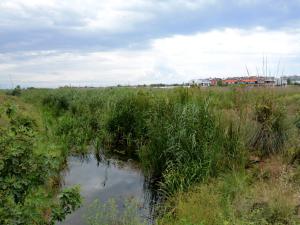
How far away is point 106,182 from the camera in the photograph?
8.12 metres

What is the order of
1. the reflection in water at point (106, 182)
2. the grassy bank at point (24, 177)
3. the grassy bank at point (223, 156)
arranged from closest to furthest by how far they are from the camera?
the grassy bank at point (24, 177), the grassy bank at point (223, 156), the reflection in water at point (106, 182)

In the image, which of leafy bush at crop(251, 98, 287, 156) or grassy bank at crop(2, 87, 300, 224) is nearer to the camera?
grassy bank at crop(2, 87, 300, 224)

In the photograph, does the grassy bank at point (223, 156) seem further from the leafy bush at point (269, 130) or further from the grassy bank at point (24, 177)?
the grassy bank at point (24, 177)

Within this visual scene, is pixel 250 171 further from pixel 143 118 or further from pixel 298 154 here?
pixel 143 118

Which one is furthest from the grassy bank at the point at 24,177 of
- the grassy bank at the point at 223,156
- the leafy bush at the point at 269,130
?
the leafy bush at the point at 269,130

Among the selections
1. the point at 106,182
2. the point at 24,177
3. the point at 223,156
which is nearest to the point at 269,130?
the point at 223,156

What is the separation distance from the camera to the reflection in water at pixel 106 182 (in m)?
6.43

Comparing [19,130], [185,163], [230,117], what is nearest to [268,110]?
[230,117]

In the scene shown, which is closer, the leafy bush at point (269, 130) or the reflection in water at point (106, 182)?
the reflection in water at point (106, 182)

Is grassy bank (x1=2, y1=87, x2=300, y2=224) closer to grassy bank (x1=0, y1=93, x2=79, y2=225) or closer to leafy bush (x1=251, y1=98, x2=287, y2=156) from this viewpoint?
leafy bush (x1=251, y1=98, x2=287, y2=156)

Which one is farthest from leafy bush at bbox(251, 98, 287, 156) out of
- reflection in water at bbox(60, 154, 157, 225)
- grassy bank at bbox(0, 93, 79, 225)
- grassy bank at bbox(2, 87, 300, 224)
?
grassy bank at bbox(0, 93, 79, 225)

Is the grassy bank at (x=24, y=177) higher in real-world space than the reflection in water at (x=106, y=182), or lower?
higher

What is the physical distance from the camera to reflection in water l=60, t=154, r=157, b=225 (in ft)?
21.1

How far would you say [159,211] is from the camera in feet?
19.5
